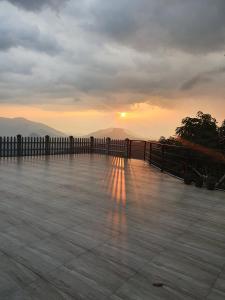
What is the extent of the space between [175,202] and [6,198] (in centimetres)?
421

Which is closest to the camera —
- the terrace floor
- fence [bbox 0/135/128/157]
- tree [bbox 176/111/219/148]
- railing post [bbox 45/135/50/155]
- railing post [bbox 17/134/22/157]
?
the terrace floor

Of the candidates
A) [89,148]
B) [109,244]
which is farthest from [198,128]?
[109,244]

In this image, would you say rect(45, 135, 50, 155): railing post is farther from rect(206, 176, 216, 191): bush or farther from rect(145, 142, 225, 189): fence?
rect(206, 176, 216, 191): bush

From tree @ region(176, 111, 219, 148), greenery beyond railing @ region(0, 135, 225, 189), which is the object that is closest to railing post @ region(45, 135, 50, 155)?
greenery beyond railing @ region(0, 135, 225, 189)

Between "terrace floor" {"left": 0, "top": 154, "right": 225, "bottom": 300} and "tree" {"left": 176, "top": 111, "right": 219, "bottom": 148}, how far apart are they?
17012mm

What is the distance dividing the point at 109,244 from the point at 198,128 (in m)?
22.7

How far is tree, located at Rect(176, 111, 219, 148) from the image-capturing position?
2398cm

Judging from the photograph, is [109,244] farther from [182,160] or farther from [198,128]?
[198,128]

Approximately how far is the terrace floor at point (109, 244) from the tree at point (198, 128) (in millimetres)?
17012

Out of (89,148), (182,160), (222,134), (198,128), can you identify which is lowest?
(182,160)

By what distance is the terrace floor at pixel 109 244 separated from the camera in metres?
2.89

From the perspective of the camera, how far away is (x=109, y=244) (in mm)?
4031

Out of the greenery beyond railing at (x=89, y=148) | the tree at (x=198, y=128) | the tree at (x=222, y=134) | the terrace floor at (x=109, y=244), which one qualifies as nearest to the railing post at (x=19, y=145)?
the greenery beyond railing at (x=89, y=148)

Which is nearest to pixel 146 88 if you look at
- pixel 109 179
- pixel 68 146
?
pixel 68 146
